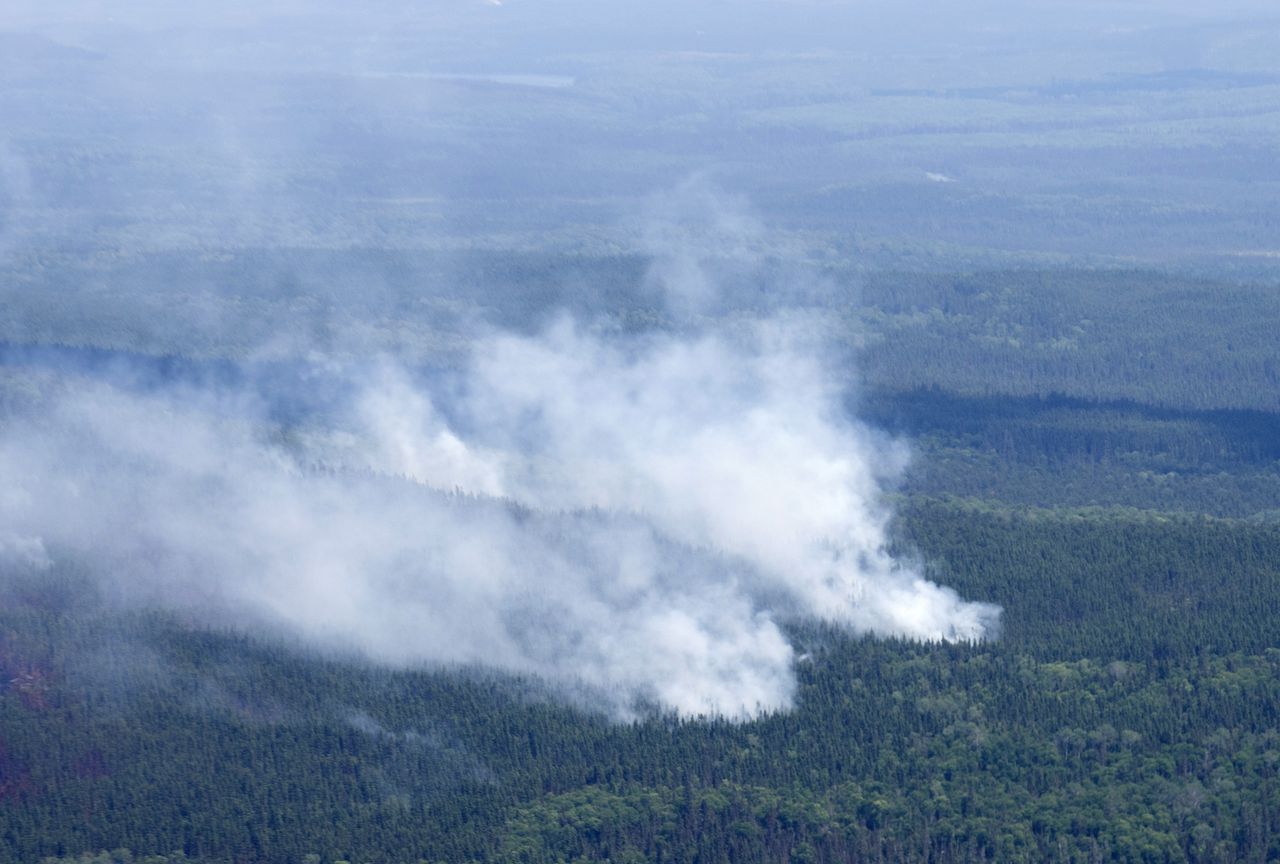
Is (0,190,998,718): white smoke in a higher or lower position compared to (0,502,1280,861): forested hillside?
higher

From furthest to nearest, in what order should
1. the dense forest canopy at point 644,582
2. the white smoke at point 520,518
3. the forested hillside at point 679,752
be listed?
the white smoke at point 520,518 → the dense forest canopy at point 644,582 → the forested hillside at point 679,752

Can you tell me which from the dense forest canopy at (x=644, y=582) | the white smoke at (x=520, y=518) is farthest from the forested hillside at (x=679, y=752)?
the white smoke at (x=520, y=518)

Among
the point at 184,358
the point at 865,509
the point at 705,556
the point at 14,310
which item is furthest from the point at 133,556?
the point at 14,310

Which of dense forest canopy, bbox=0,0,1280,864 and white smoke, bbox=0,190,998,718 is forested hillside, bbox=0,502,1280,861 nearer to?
dense forest canopy, bbox=0,0,1280,864

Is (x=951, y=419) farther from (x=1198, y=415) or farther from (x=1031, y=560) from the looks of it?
(x=1031, y=560)

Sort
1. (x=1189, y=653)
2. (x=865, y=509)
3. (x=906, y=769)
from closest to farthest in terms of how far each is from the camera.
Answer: (x=906, y=769)
(x=1189, y=653)
(x=865, y=509)

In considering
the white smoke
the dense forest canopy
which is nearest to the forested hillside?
the dense forest canopy

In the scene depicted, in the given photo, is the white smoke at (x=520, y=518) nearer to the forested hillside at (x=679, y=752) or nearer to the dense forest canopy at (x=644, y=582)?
the dense forest canopy at (x=644, y=582)

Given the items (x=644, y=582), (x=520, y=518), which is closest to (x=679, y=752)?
(x=644, y=582)
